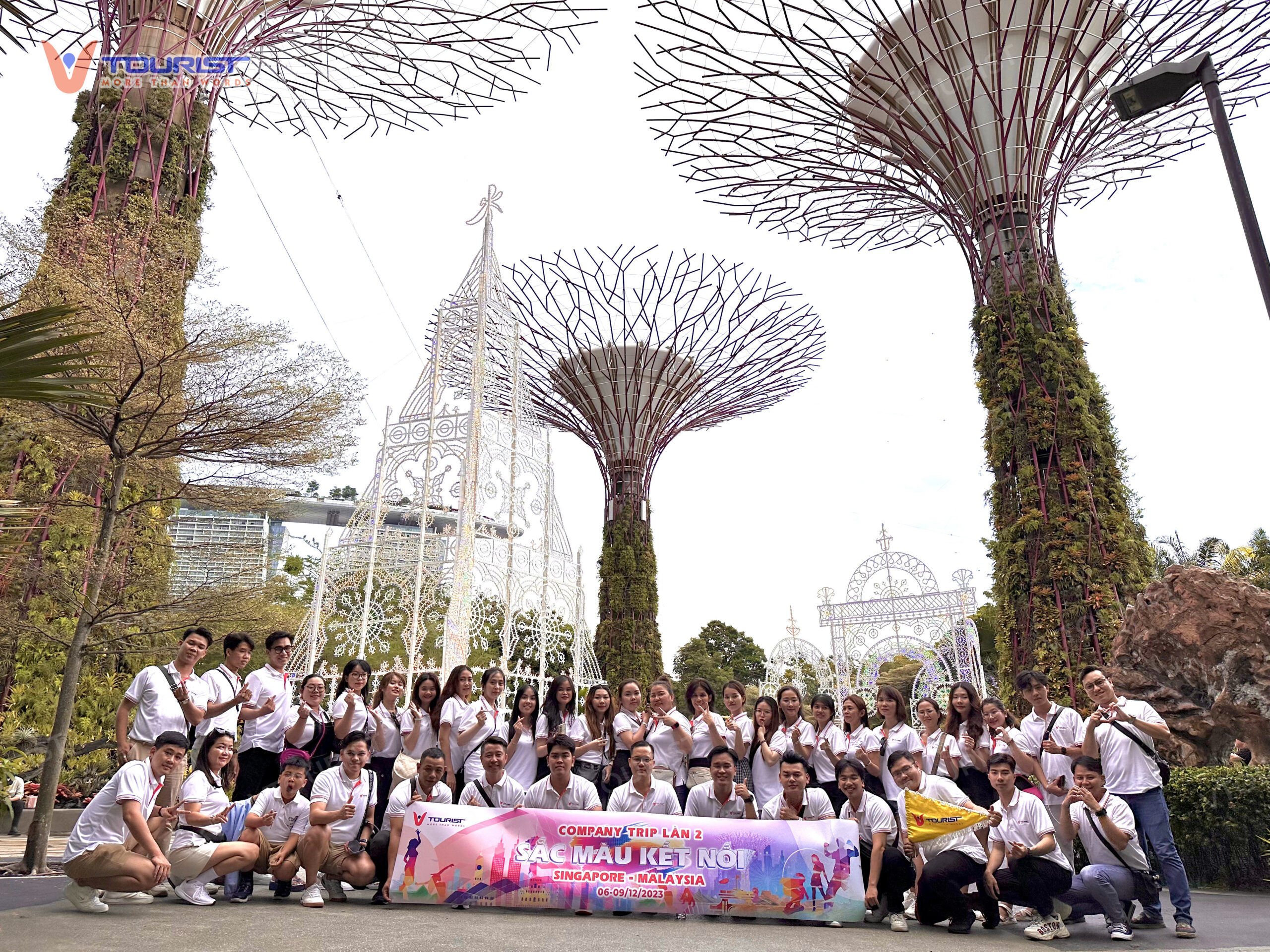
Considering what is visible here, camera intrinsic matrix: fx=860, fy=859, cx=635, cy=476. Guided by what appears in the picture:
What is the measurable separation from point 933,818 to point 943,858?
0.78 feet

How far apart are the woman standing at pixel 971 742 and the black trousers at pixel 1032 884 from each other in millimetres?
927

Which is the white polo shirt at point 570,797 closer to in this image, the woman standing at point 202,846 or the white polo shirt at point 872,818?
the white polo shirt at point 872,818

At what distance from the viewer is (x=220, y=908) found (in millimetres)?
4914

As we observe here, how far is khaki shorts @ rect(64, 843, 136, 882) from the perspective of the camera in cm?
455

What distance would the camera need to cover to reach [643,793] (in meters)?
5.70

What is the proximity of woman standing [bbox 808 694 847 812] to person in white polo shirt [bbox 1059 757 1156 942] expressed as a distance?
5.32 feet

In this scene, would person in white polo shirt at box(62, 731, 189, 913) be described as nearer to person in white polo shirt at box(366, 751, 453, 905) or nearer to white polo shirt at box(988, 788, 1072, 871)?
person in white polo shirt at box(366, 751, 453, 905)

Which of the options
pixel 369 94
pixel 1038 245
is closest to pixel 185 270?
pixel 369 94

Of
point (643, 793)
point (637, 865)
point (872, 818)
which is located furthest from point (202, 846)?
point (872, 818)

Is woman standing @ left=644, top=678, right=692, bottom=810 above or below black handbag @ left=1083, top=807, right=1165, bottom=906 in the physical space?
above

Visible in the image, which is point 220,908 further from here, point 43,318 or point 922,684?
point 922,684

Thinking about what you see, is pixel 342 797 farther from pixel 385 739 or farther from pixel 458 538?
pixel 458 538

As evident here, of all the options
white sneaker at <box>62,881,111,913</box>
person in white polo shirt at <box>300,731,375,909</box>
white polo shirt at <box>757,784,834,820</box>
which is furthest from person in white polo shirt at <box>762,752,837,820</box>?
white sneaker at <box>62,881,111,913</box>
